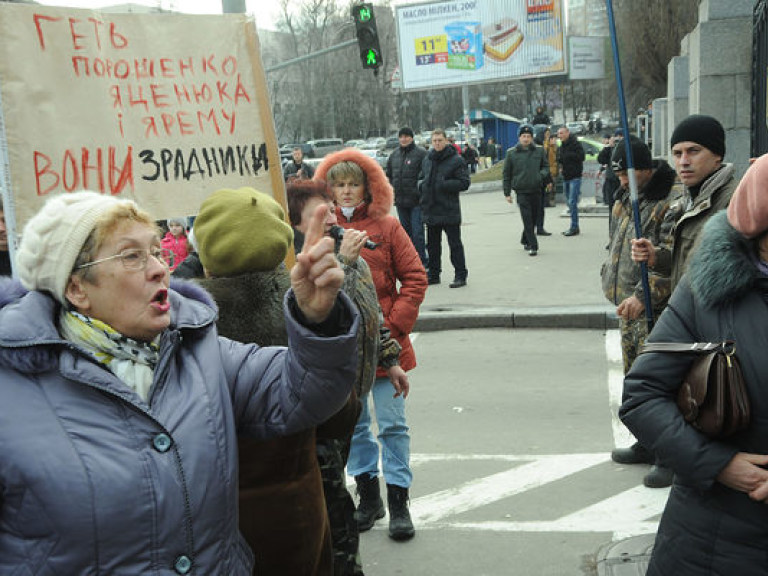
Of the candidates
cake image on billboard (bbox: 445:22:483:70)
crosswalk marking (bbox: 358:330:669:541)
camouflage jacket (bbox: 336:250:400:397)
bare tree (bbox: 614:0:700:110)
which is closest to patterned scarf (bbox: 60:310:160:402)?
camouflage jacket (bbox: 336:250:400:397)

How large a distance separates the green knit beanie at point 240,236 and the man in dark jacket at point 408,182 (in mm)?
8803

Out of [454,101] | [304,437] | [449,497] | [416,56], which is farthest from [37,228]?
[454,101]

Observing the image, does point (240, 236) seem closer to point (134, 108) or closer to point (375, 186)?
point (134, 108)

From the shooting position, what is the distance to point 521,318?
9422mm

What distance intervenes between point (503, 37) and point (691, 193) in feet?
105

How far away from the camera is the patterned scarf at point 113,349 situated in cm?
200

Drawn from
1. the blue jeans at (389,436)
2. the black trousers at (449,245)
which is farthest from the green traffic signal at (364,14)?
the blue jeans at (389,436)

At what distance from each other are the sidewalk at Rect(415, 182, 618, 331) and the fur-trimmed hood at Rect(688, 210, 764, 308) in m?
6.70

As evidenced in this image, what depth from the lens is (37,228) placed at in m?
2.05

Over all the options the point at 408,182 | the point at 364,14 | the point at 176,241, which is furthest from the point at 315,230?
the point at 364,14

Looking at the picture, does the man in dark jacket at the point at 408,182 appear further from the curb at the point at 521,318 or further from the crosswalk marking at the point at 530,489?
the crosswalk marking at the point at 530,489

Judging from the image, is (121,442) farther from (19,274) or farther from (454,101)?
(454,101)

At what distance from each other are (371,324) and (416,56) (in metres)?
33.3

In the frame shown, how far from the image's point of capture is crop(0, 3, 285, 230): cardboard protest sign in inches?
127
